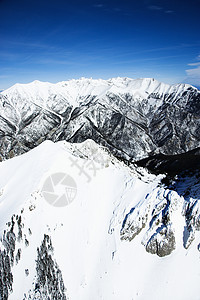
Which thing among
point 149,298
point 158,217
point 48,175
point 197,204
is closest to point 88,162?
point 48,175

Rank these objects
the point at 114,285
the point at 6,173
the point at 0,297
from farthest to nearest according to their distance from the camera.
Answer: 1. the point at 6,173
2. the point at 114,285
3. the point at 0,297

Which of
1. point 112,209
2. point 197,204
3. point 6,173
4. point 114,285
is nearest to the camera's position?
point 114,285

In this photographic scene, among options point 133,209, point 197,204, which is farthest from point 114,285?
point 197,204

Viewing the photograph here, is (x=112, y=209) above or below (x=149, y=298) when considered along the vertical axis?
above

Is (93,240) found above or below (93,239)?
below

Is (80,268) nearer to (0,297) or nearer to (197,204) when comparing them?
(0,297)

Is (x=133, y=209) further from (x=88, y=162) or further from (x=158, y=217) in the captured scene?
(x=88, y=162)

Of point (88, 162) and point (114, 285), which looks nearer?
point (114, 285)

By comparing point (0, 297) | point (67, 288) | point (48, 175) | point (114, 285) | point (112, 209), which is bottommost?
point (0, 297)
